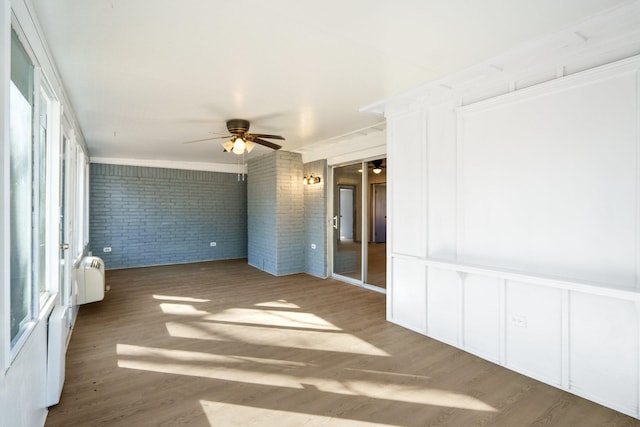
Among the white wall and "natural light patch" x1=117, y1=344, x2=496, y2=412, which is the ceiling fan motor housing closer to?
the white wall

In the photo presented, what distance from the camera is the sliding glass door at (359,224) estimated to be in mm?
5797

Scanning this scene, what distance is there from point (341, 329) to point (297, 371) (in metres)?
1.02

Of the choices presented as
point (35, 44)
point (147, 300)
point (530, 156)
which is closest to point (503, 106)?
point (530, 156)

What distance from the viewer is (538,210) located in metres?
2.63

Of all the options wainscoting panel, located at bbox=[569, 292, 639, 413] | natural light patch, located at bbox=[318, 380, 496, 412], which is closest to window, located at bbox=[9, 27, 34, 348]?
natural light patch, located at bbox=[318, 380, 496, 412]

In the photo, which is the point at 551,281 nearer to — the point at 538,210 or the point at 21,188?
the point at 538,210

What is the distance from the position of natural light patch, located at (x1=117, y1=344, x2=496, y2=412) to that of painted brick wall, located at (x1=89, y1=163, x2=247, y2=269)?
194 inches

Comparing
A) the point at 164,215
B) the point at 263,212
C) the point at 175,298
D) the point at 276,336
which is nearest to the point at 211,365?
the point at 276,336

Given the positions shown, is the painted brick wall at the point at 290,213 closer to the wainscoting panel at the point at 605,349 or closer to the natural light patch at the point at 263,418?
the natural light patch at the point at 263,418

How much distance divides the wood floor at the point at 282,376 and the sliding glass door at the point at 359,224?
65.9 inches

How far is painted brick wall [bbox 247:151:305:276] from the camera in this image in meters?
6.60

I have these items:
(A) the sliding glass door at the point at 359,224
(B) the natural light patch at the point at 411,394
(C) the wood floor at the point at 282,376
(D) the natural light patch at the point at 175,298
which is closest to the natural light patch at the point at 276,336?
(C) the wood floor at the point at 282,376

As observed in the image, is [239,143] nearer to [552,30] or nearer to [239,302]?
[239,302]

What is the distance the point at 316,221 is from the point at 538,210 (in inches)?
172
